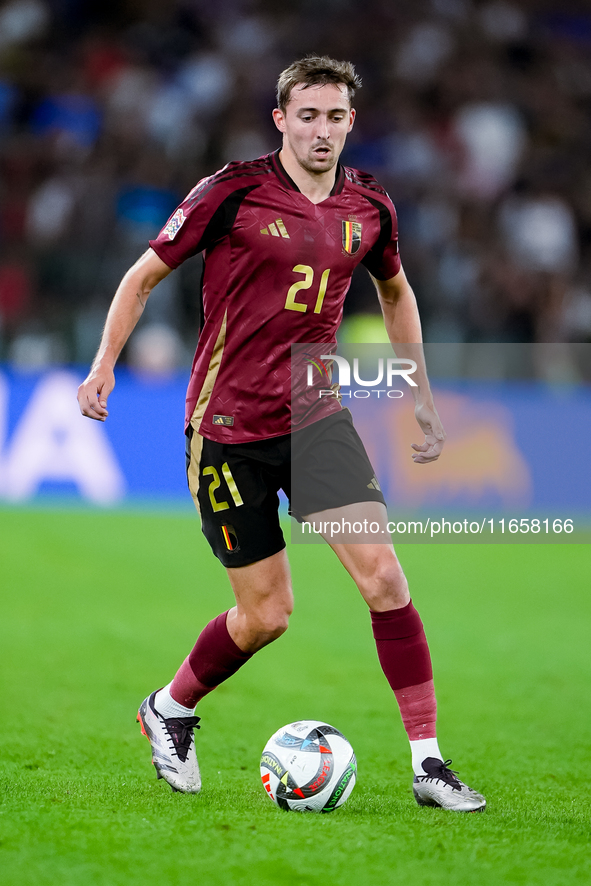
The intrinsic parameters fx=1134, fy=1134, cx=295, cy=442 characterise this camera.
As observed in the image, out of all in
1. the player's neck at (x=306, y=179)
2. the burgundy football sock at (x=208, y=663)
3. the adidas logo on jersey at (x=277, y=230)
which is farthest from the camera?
the burgundy football sock at (x=208, y=663)

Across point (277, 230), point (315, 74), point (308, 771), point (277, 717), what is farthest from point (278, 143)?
point (308, 771)

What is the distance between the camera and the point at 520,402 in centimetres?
1198

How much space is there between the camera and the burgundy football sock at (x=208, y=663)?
166 inches

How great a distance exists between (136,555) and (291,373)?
6124 millimetres

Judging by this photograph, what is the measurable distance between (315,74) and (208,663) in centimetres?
217

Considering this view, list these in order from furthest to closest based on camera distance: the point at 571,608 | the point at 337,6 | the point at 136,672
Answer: the point at 337,6 < the point at 571,608 < the point at 136,672

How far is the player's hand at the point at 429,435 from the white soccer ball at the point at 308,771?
1.09m

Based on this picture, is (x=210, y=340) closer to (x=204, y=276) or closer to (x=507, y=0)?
(x=204, y=276)

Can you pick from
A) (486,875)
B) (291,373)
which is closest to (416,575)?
(291,373)

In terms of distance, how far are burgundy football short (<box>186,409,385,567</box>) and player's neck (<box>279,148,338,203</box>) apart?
0.80m

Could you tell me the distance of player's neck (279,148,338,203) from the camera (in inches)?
160

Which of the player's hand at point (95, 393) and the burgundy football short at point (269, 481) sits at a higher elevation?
the player's hand at point (95, 393)

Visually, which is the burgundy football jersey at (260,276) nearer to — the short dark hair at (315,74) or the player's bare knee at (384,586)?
the short dark hair at (315,74)

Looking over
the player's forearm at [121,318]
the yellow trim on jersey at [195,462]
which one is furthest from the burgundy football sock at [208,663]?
the player's forearm at [121,318]
